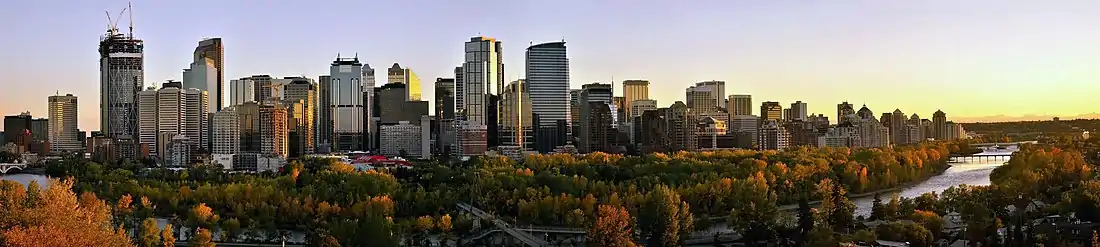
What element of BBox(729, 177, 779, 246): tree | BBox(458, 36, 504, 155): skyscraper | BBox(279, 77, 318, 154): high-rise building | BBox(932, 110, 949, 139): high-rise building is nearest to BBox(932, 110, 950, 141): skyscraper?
BBox(932, 110, 949, 139): high-rise building

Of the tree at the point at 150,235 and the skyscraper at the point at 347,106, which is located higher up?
the skyscraper at the point at 347,106

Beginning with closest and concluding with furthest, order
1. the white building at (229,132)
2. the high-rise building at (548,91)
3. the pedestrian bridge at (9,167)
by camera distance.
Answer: the pedestrian bridge at (9,167) < the white building at (229,132) < the high-rise building at (548,91)

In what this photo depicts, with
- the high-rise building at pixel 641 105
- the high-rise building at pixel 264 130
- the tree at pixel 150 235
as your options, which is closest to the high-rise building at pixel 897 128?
the high-rise building at pixel 641 105

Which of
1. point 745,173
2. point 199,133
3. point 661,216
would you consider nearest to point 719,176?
point 745,173

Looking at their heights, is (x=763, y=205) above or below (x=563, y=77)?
below

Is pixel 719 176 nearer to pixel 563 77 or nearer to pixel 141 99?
pixel 563 77

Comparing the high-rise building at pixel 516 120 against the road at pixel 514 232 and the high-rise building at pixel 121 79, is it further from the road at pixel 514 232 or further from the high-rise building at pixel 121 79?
the road at pixel 514 232

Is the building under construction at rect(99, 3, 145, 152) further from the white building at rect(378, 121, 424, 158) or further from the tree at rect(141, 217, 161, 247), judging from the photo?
the tree at rect(141, 217, 161, 247)
